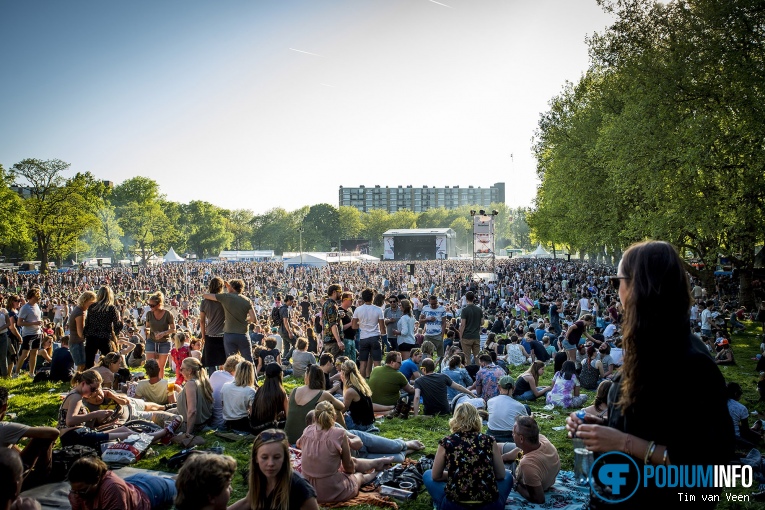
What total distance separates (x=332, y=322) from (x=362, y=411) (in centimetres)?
269

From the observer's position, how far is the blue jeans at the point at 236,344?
24.4 ft

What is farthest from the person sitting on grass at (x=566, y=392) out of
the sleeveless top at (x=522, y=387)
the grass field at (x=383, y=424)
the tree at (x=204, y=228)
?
the tree at (x=204, y=228)

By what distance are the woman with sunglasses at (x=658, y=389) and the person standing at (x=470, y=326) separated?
802cm

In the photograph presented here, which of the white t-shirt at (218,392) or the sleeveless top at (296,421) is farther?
the white t-shirt at (218,392)

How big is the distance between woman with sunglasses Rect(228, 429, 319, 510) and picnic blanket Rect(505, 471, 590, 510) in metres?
2.19

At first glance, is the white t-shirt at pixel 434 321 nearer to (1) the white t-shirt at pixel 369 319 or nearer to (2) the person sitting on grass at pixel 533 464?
(1) the white t-shirt at pixel 369 319

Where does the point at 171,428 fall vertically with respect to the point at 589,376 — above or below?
above

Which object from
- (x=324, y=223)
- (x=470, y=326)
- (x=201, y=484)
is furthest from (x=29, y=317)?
(x=324, y=223)

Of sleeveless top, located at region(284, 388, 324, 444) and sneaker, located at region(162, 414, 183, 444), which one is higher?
sleeveless top, located at region(284, 388, 324, 444)

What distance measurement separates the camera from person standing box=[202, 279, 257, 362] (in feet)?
23.8

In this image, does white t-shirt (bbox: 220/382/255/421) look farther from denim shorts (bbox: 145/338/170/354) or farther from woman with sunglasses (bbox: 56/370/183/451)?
denim shorts (bbox: 145/338/170/354)

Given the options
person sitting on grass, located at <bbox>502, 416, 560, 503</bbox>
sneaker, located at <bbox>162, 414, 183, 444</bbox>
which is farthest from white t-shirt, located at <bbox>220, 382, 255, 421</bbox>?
person sitting on grass, located at <bbox>502, 416, 560, 503</bbox>

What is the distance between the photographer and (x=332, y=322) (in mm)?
8789

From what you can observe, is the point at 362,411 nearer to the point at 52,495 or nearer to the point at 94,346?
the point at 52,495
